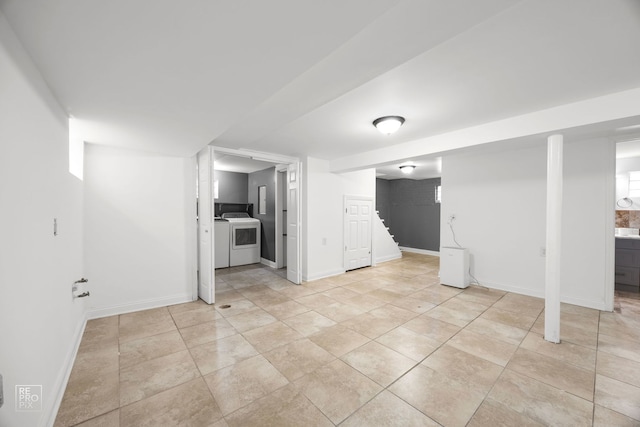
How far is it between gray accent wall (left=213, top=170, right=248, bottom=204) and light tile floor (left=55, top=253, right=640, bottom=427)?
4019mm

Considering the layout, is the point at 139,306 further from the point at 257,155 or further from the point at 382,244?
the point at 382,244

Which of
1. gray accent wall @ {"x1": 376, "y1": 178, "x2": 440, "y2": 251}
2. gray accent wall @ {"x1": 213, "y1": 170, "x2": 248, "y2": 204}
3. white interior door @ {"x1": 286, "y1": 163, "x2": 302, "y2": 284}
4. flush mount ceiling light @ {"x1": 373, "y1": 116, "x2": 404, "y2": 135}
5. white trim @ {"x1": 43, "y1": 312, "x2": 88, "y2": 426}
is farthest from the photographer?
gray accent wall @ {"x1": 376, "y1": 178, "x2": 440, "y2": 251}

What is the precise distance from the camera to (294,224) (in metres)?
5.04

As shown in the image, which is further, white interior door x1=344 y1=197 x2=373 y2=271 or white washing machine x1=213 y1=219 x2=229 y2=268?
white washing machine x1=213 y1=219 x2=229 y2=268

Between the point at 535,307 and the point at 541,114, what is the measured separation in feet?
8.87

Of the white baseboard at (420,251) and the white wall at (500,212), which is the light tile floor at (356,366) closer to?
the white wall at (500,212)

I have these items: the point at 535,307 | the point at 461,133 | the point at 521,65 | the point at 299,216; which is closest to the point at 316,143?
the point at 299,216

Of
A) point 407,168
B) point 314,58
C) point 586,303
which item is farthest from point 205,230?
point 586,303

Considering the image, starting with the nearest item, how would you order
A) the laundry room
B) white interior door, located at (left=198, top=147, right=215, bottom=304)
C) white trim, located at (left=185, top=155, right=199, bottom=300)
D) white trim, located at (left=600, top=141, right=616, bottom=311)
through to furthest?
white trim, located at (left=600, top=141, right=616, bottom=311)
white interior door, located at (left=198, top=147, right=215, bottom=304)
white trim, located at (left=185, top=155, right=199, bottom=300)
the laundry room

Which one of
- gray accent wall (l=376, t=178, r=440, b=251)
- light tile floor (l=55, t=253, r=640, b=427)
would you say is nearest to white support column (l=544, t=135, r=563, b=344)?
light tile floor (l=55, t=253, r=640, b=427)

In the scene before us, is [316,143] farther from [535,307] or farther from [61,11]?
[535,307]

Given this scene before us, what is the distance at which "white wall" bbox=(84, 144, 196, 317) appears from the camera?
3258mm

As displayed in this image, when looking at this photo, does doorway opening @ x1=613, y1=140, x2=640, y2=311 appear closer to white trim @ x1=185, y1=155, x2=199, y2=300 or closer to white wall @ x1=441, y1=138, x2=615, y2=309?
white wall @ x1=441, y1=138, x2=615, y2=309

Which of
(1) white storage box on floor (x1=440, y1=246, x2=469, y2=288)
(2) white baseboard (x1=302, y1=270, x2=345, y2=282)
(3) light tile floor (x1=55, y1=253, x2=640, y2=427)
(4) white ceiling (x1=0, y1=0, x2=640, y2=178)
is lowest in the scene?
(3) light tile floor (x1=55, y1=253, x2=640, y2=427)
